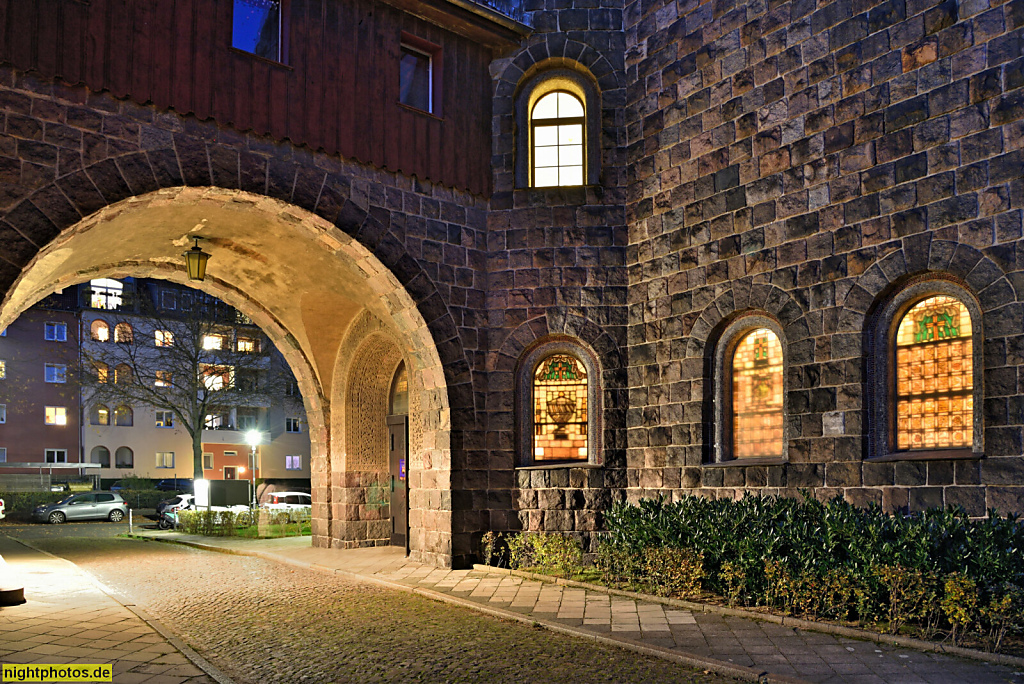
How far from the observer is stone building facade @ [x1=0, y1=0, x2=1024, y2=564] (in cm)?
888

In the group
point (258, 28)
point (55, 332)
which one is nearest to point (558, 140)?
point (258, 28)

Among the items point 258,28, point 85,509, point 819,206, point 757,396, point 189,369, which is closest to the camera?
point 819,206

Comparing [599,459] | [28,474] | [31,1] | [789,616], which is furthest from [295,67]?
[28,474]

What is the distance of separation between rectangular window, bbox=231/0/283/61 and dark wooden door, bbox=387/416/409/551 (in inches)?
261

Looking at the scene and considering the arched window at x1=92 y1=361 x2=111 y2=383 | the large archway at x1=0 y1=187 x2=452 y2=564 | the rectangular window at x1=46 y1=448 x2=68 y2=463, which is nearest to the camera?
the large archway at x1=0 y1=187 x2=452 y2=564

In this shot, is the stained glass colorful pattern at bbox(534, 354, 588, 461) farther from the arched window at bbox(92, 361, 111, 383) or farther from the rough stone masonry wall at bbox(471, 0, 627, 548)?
the arched window at bbox(92, 361, 111, 383)

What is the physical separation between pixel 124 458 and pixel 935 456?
4139 centimetres

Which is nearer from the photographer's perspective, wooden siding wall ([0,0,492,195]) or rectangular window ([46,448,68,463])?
wooden siding wall ([0,0,492,195])

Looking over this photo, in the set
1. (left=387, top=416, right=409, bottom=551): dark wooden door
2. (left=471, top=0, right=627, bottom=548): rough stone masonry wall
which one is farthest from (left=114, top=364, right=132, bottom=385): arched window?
A: (left=471, top=0, right=627, bottom=548): rough stone masonry wall

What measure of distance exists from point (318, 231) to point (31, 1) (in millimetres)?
4178

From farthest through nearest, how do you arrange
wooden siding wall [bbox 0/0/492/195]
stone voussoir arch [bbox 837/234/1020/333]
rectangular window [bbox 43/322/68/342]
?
1. rectangular window [bbox 43/322/68/342]
2. wooden siding wall [bbox 0/0/492/195]
3. stone voussoir arch [bbox 837/234/1020/333]

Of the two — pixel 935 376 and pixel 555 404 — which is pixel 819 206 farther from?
pixel 555 404

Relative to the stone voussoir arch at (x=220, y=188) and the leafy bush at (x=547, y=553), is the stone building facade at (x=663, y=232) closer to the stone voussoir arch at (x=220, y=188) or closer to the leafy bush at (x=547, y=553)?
the stone voussoir arch at (x=220, y=188)

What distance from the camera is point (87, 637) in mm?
7625
